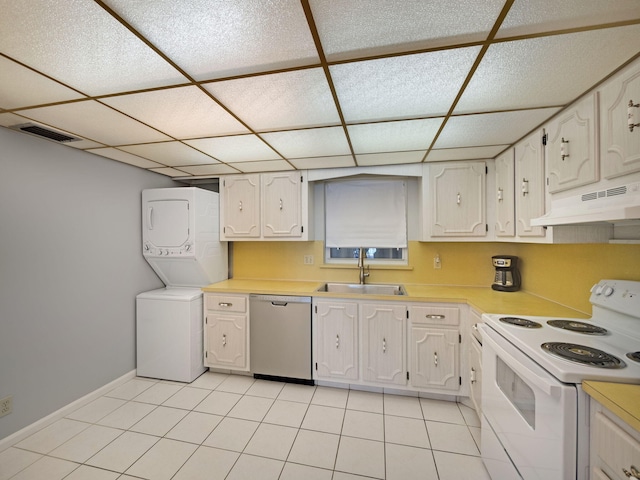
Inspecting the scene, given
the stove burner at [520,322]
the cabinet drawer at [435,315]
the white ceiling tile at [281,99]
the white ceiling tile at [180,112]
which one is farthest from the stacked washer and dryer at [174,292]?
the stove burner at [520,322]

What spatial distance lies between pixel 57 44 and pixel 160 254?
2.07 metres

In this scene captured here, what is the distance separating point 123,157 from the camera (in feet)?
7.89

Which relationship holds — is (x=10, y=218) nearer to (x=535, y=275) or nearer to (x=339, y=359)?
(x=339, y=359)

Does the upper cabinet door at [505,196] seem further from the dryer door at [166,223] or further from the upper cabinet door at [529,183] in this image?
the dryer door at [166,223]

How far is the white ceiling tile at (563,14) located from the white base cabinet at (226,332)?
2.60 meters

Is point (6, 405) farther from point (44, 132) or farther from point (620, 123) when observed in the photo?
point (620, 123)

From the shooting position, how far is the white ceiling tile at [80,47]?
881 millimetres

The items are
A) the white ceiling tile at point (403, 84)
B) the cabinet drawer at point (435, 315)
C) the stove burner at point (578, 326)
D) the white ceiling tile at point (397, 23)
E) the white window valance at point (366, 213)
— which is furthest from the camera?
the white window valance at point (366, 213)

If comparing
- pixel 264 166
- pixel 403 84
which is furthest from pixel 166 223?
pixel 403 84

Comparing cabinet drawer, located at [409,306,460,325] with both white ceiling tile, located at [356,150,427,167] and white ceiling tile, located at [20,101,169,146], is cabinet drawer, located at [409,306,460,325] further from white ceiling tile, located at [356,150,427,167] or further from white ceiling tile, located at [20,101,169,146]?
white ceiling tile, located at [20,101,169,146]

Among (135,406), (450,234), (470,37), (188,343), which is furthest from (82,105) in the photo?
(450,234)

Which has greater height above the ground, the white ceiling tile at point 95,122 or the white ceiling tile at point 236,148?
the white ceiling tile at point 95,122

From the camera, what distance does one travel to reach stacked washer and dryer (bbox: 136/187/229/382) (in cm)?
262

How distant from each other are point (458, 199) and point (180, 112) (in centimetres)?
235
